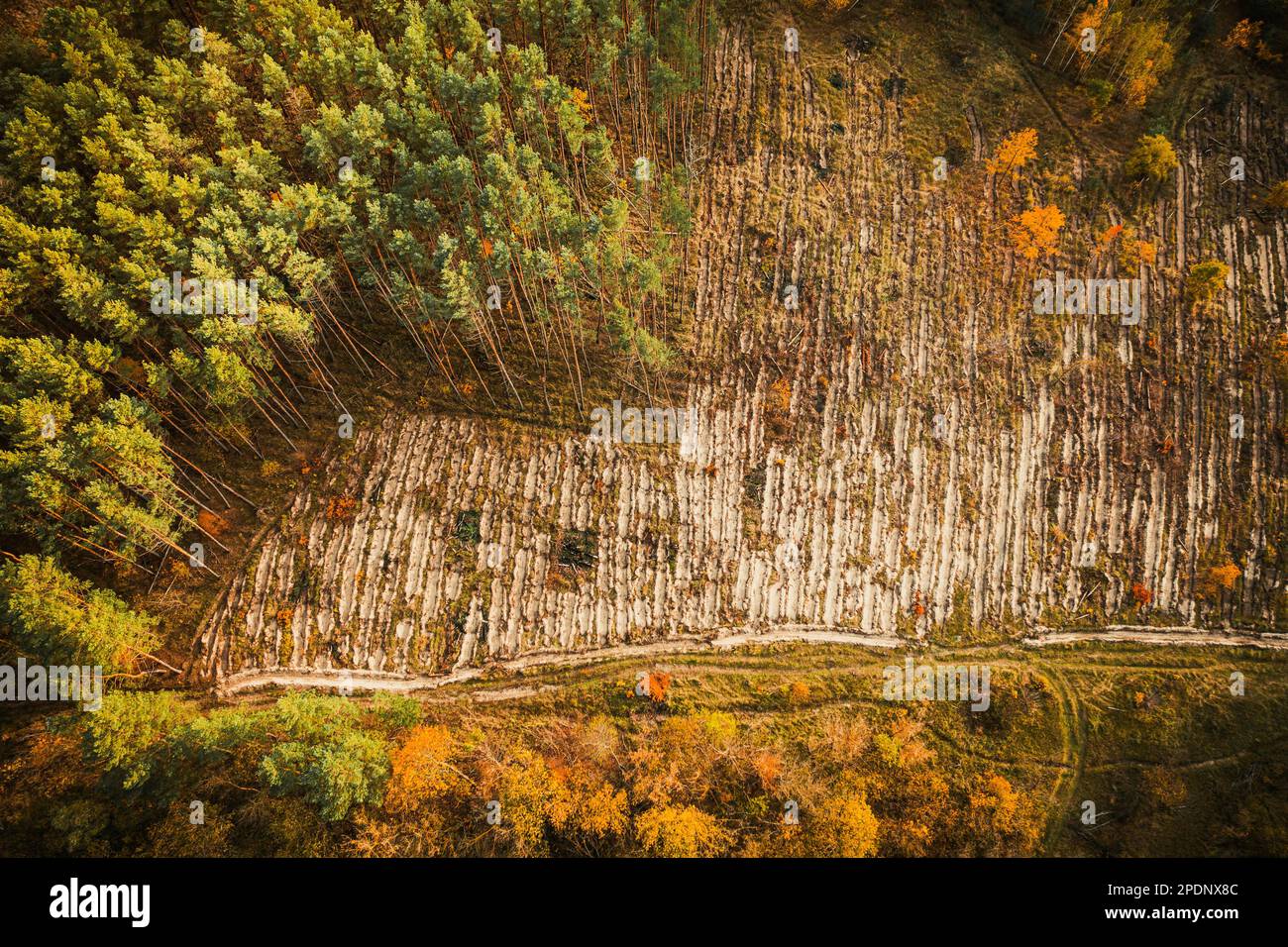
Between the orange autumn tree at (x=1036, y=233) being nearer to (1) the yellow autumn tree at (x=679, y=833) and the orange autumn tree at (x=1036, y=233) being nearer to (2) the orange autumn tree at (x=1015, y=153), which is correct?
(2) the orange autumn tree at (x=1015, y=153)

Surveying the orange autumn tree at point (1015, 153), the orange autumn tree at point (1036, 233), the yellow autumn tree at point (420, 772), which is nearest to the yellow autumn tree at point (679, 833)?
the yellow autumn tree at point (420, 772)

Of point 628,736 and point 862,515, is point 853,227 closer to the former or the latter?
point 862,515

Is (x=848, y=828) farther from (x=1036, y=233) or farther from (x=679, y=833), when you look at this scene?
(x=1036, y=233)

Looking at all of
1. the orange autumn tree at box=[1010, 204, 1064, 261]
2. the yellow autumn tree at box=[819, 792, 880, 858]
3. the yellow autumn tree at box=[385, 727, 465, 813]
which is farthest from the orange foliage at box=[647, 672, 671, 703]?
the orange autumn tree at box=[1010, 204, 1064, 261]

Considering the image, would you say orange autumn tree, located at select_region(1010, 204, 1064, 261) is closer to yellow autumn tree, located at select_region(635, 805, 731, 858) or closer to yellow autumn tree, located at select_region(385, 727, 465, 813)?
yellow autumn tree, located at select_region(635, 805, 731, 858)

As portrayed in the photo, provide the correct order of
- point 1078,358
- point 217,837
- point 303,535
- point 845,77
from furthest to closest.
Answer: point 845,77, point 1078,358, point 303,535, point 217,837

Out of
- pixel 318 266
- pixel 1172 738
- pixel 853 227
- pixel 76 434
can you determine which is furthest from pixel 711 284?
pixel 1172 738

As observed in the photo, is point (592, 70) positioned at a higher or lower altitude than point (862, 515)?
higher
